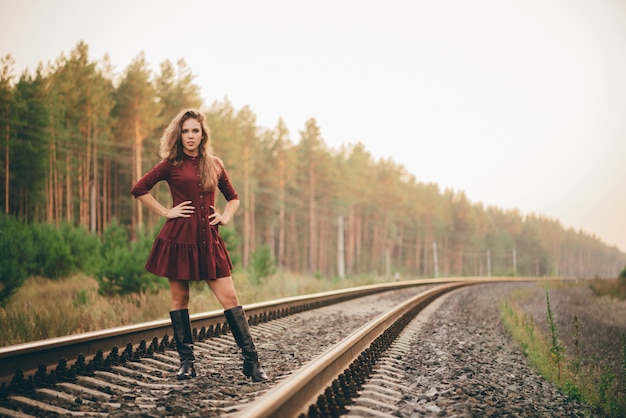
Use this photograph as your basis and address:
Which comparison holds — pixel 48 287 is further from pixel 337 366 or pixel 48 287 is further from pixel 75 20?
pixel 75 20

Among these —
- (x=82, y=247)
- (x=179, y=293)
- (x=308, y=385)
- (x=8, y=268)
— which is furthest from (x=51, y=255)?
(x=308, y=385)

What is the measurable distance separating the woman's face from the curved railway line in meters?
1.78

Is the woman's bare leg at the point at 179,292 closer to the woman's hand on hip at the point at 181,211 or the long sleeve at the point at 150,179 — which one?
the woman's hand on hip at the point at 181,211

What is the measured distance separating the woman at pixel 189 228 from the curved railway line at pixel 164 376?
402mm

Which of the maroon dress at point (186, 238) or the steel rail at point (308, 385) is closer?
the steel rail at point (308, 385)

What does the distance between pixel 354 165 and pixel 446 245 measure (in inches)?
1464

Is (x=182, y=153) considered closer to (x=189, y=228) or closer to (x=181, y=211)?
(x=181, y=211)

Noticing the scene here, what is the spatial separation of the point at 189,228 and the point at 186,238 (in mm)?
80

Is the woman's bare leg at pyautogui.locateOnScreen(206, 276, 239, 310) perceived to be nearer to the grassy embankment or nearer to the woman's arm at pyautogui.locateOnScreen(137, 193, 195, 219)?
the woman's arm at pyautogui.locateOnScreen(137, 193, 195, 219)

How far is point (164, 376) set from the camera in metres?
4.41

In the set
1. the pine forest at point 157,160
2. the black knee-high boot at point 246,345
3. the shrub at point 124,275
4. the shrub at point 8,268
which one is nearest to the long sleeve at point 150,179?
the black knee-high boot at point 246,345

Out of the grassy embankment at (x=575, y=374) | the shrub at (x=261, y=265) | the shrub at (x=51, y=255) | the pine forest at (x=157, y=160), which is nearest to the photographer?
the grassy embankment at (x=575, y=374)

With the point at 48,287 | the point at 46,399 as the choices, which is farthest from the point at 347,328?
the point at 48,287

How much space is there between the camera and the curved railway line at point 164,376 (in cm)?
326
